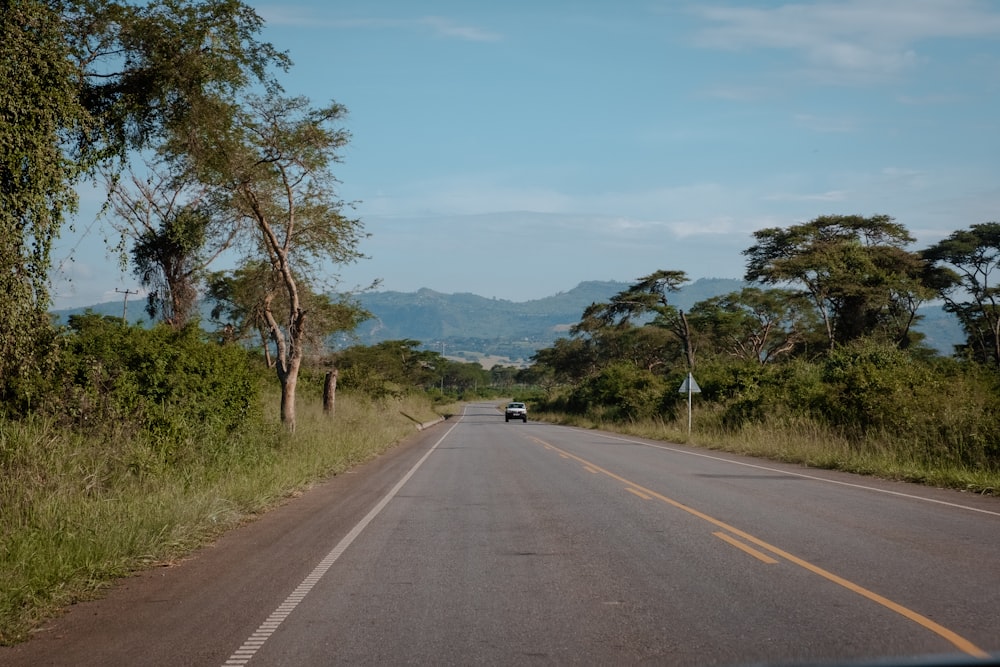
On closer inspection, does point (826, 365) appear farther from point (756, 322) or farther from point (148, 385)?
point (756, 322)

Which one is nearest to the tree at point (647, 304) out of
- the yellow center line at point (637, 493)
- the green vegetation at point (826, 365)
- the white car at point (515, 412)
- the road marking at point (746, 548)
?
the green vegetation at point (826, 365)

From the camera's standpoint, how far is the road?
5613mm

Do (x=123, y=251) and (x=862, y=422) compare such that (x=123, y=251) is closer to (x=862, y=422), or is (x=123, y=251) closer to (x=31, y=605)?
(x=31, y=605)

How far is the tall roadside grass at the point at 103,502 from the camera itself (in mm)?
7270

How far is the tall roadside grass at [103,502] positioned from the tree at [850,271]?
113 ft

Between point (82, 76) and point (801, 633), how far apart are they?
11.9 metres

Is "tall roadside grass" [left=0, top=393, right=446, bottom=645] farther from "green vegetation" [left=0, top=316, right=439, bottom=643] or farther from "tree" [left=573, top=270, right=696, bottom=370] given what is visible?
"tree" [left=573, top=270, right=696, bottom=370]

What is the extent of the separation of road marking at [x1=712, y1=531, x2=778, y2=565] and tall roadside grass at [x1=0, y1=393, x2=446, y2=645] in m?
5.90

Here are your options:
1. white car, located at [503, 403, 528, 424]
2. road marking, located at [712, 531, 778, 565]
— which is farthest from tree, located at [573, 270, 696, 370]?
road marking, located at [712, 531, 778, 565]

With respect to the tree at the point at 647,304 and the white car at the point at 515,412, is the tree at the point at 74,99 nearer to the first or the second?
the tree at the point at 647,304

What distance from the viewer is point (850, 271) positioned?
1758 inches

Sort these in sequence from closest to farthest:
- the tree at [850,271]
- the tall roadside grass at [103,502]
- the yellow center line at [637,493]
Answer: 1. the tall roadside grass at [103,502]
2. the yellow center line at [637,493]
3. the tree at [850,271]

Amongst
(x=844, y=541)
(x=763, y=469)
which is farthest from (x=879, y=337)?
(x=844, y=541)

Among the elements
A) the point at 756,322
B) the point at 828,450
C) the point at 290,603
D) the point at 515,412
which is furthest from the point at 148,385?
the point at 756,322
